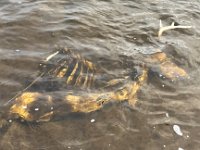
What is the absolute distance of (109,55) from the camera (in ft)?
18.2

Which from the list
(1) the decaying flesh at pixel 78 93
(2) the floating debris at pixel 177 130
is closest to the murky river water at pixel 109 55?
(2) the floating debris at pixel 177 130

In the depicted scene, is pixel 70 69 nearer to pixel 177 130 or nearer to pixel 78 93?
pixel 78 93

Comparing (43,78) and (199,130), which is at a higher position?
(43,78)

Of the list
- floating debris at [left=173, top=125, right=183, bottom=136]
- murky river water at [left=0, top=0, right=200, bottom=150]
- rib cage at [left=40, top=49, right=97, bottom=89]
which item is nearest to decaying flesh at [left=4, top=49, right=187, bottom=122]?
rib cage at [left=40, top=49, right=97, bottom=89]

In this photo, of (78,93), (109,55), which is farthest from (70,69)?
(109,55)

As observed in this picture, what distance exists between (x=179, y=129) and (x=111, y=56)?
68.5 inches

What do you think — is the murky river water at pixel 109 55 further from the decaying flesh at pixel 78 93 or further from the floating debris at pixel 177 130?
the decaying flesh at pixel 78 93

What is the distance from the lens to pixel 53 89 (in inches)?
181

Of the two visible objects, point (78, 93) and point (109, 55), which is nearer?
point (78, 93)

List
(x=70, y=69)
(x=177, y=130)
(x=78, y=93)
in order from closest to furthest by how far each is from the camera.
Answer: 1. (x=177, y=130)
2. (x=78, y=93)
3. (x=70, y=69)

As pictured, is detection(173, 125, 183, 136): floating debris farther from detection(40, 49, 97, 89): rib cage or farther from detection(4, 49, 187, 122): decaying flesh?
detection(40, 49, 97, 89): rib cage

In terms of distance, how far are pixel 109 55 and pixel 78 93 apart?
122 cm

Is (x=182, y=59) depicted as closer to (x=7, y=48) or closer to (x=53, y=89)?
(x=53, y=89)

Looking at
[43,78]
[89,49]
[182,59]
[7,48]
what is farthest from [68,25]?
[182,59]
